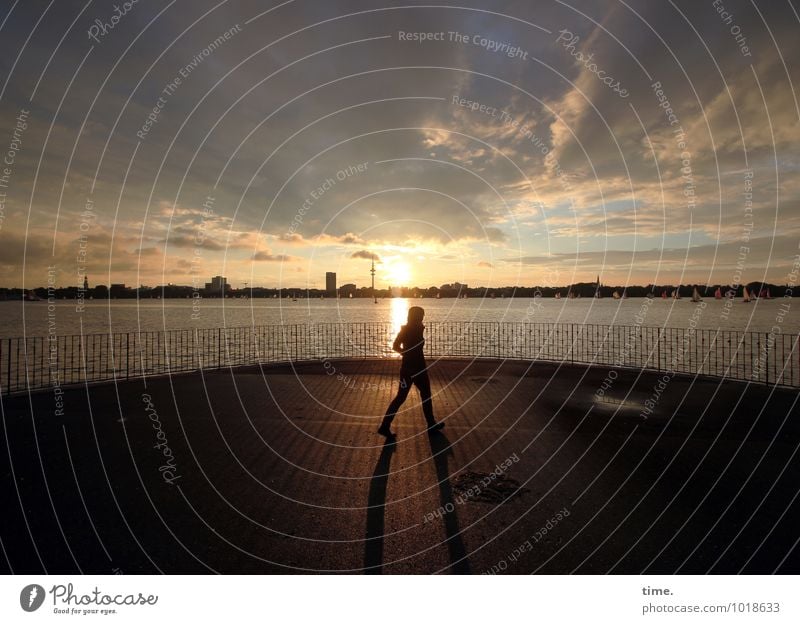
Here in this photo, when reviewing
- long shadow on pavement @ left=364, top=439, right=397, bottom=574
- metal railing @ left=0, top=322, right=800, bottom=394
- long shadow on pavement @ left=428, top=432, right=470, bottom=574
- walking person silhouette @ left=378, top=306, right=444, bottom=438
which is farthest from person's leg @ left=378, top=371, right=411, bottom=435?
metal railing @ left=0, top=322, right=800, bottom=394

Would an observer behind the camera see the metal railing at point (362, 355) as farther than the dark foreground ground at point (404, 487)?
Yes

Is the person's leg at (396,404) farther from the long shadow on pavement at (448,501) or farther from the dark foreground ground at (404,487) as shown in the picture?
the long shadow on pavement at (448,501)

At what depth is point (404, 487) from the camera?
6.39 metres

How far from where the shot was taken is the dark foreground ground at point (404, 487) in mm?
4719

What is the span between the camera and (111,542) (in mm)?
→ 4965

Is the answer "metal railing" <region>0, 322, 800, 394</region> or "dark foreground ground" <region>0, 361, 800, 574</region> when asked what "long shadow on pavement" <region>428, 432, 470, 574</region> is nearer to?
"dark foreground ground" <region>0, 361, 800, 574</region>

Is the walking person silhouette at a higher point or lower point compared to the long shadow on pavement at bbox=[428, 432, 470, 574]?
higher

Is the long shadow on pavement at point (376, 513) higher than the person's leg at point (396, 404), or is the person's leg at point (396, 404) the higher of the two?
the person's leg at point (396, 404)

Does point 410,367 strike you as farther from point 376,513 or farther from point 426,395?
point 376,513

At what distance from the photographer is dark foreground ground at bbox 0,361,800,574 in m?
4.72

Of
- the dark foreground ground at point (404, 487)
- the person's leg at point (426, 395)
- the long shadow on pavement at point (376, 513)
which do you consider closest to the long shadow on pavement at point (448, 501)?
the dark foreground ground at point (404, 487)

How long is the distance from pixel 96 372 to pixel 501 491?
3025 centimetres
